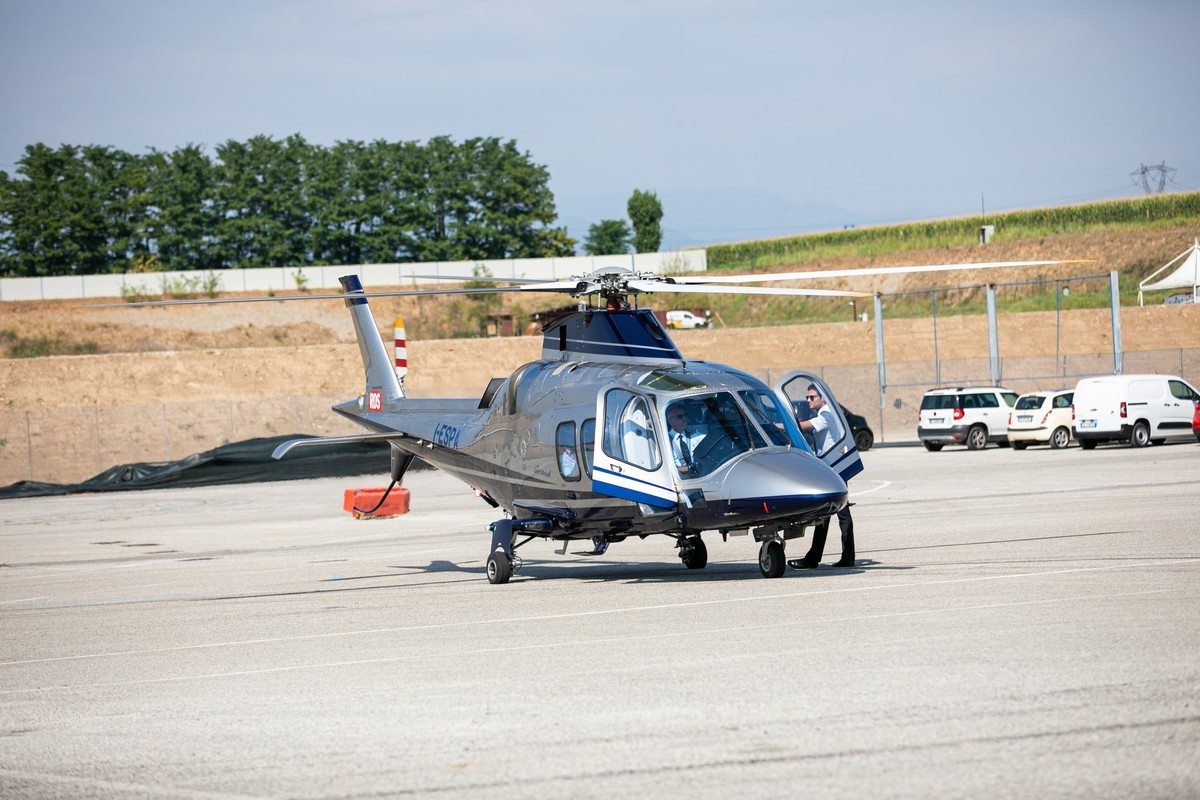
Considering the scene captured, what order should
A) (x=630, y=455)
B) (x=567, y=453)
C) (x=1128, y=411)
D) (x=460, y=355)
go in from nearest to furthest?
(x=630, y=455), (x=567, y=453), (x=1128, y=411), (x=460, y=355)

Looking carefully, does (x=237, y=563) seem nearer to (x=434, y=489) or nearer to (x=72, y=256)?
(x=434, y=489)

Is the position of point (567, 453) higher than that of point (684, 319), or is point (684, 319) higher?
point (684, 319)

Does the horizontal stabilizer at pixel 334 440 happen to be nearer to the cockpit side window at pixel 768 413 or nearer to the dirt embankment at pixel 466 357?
the cockpit side window at pixel 768 413

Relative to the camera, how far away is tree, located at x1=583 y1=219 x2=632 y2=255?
122 meters

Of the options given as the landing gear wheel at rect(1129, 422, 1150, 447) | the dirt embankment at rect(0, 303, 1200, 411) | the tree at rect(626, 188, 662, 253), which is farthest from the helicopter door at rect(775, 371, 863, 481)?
the tree at rect(626, 188, 662, 253)

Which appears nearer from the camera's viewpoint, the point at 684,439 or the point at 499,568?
the point at 684,439

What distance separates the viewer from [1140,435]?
36.3 metres

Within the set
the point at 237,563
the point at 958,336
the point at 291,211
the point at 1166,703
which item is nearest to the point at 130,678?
the point at 1166,703

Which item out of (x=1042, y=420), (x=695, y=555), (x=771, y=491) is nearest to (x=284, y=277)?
(x=1042, y=420)

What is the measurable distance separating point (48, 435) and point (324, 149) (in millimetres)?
57680

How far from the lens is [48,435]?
50.5 metres

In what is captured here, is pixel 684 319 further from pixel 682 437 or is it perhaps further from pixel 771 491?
pixel 771 491

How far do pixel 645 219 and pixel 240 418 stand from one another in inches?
→ 2798

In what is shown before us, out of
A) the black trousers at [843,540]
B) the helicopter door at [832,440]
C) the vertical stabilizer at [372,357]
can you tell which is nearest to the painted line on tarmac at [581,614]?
the black trousers at [843,540]
